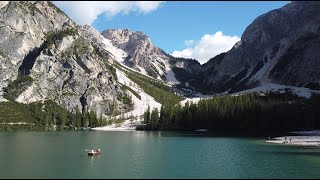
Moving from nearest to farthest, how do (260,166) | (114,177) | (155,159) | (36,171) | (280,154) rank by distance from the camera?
(114,177) → (36,171) → (260,166) → (155,159) → (280,154)

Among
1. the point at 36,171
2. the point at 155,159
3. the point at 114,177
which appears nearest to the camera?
the point at 114,177

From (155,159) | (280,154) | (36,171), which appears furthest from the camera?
(280,154)

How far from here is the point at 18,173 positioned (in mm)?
74812

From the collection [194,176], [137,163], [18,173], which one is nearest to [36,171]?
[18,173]

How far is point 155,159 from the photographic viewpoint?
331 ft

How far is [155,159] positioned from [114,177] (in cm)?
2979

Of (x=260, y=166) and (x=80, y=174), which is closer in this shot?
(x=80, y=174)

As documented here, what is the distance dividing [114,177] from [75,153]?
45443 mm

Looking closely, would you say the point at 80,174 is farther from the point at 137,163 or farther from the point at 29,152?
the point at 29,152

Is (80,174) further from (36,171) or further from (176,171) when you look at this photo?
(176,171)

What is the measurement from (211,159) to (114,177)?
37.3 m

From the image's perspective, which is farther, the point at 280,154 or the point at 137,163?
the point at 280,154

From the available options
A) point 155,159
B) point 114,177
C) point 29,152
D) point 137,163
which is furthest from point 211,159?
point 29,152

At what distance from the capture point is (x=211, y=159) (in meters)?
102
